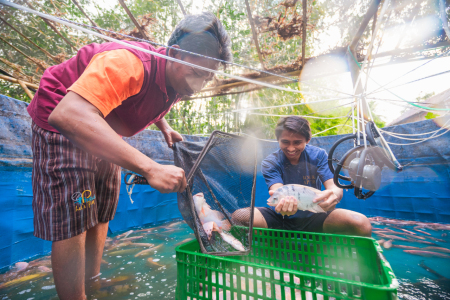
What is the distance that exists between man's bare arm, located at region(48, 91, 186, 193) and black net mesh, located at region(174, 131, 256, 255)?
34cm

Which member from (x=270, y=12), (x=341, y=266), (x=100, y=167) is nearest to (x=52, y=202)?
(x=100, y=167)

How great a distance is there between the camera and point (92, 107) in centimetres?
93

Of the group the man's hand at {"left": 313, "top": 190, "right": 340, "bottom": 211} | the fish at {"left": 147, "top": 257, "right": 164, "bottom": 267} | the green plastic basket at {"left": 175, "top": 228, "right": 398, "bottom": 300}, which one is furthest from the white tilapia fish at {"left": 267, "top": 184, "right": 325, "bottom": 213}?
the fish at {"left": 147, "top": 257, "right": 164, "bottom": 267}

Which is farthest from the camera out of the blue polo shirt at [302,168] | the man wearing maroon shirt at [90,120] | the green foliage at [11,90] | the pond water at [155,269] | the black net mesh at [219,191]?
the green foliage at [11,90]

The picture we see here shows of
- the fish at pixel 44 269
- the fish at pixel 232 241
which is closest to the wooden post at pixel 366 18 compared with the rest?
the fish at pixel 232 241

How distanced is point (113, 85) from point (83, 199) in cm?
72

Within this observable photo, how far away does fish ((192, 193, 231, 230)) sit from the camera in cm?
138

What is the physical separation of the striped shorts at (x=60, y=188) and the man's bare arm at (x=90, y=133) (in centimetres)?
41

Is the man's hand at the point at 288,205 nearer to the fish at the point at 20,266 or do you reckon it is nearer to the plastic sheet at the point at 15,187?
the fish at the point at 20,266

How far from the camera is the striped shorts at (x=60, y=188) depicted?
1.16 metres

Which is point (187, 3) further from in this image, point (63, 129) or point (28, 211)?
point (63, 129)

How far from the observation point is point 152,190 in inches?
148

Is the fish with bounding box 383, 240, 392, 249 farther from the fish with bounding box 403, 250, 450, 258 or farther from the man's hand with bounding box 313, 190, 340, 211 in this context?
the man's hand with bounding box 313, 190, 340, 211

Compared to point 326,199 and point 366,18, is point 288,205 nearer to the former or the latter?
point 326,199
